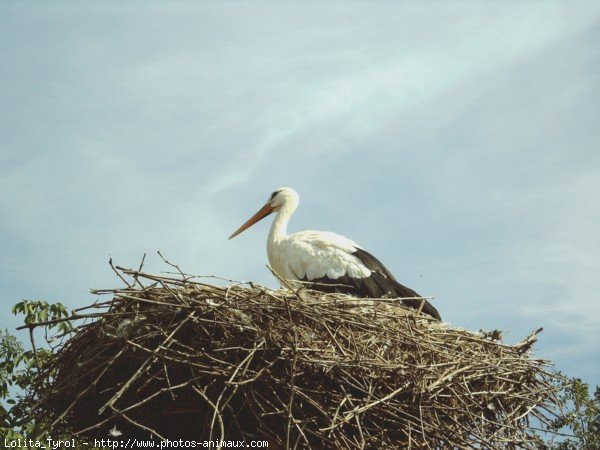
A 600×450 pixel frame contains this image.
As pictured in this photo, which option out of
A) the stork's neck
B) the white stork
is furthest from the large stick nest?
the stork's neck

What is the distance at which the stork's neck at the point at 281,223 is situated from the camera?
293 inches

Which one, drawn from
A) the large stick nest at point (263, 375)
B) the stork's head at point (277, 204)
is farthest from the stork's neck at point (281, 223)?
the large stick nest at point (263, 375)

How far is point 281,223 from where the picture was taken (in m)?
7.68

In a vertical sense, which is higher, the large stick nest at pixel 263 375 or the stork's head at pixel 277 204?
the stork's head at pixel 277 204

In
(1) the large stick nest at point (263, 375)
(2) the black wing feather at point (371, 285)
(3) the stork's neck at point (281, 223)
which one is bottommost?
(1) the large stick nest at point (263, 375)

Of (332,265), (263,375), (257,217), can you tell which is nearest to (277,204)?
(257,217)

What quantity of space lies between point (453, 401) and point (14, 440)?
7.80ft

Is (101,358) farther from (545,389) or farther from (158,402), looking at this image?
(545,389)

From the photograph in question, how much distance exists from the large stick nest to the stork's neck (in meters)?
2.69

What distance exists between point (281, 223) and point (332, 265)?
1096 mm

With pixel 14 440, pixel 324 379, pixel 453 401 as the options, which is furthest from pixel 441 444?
pixel 14 440

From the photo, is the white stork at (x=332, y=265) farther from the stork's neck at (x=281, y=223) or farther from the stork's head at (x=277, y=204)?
the stork's head at (x=277, y=204)

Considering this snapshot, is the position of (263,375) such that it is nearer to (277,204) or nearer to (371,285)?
(371,285)

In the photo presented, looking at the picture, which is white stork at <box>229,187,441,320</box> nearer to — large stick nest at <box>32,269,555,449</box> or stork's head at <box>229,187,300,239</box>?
stork's head at <box>229,187,300,239</box>
